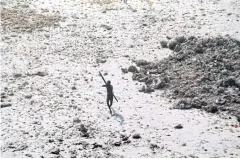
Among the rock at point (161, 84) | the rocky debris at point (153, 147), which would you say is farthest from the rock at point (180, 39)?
the rocky debris at point (153, 147)

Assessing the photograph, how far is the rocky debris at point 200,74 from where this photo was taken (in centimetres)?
1944

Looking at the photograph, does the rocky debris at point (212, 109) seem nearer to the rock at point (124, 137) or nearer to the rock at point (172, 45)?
the rock at point (124, 137)

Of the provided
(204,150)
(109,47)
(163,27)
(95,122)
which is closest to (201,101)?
(204,150)

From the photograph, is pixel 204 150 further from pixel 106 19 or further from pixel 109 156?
pixel 106 19

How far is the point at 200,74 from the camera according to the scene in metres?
21.6

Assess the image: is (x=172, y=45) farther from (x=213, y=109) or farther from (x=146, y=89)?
(x=213, y=109)

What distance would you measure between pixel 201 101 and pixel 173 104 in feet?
4.48

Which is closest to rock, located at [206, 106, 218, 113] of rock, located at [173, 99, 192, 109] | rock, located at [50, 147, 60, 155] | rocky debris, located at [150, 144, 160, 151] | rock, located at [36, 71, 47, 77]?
rock, located at [173, 99, 192, 109]

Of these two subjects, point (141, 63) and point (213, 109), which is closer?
point (213, 109)

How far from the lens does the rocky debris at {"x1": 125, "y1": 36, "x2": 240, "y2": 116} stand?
19.4m

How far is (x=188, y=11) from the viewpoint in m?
32.7

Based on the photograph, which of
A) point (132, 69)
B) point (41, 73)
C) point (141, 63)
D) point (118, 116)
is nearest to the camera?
point (118, 116)

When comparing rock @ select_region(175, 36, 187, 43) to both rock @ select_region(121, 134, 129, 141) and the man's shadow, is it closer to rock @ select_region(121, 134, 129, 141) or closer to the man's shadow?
the man's shadow

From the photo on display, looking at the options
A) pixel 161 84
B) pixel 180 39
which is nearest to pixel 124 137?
pixel 161 84
